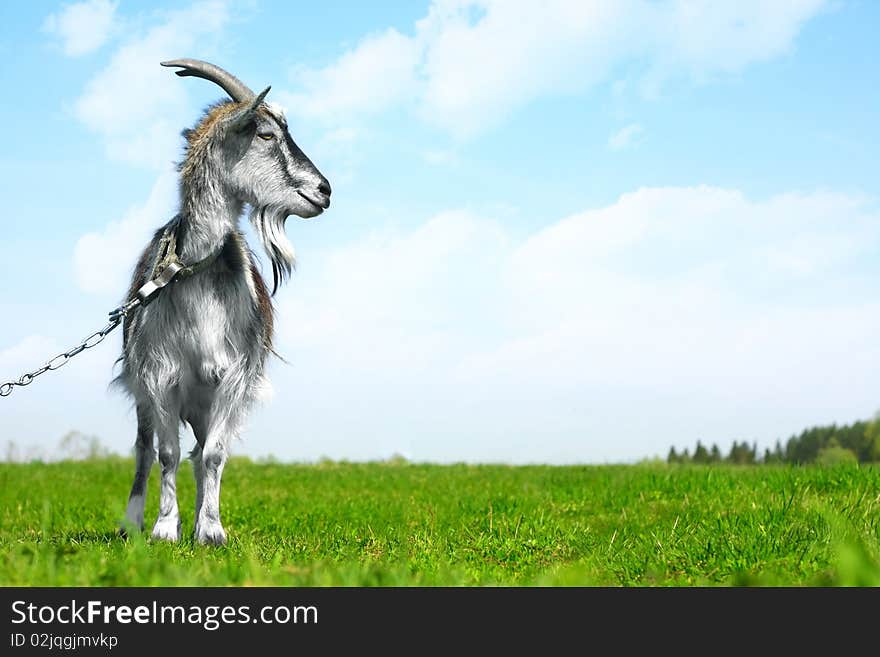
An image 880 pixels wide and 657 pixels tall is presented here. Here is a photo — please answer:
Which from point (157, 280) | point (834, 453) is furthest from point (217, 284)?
point (834, 453)

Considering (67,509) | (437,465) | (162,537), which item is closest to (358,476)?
(437,465)

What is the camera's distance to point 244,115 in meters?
6.42

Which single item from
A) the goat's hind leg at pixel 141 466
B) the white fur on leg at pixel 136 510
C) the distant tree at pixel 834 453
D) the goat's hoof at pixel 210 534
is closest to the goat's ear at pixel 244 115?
the goat's hind leg at pixel 141 466

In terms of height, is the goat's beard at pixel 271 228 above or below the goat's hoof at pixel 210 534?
above

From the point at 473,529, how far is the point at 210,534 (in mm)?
2370

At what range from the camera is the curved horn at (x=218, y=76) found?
22.0 ft

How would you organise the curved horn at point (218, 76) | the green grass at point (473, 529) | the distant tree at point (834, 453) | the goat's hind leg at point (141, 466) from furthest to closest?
the distant tree at point (834, 453)
the goat's hind leg at point (141, 466)
the curved horn at point (218, 76)
the green grass at point (473, 529)

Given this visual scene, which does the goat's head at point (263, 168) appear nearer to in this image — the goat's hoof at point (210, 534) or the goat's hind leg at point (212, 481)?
the goat's hind leg at point (212, 481)

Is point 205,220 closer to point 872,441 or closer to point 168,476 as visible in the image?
point 168,476

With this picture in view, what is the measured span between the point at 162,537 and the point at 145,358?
1.37 meters

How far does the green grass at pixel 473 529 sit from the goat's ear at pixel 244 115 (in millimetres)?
2950

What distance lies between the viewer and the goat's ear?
20.9 feet
